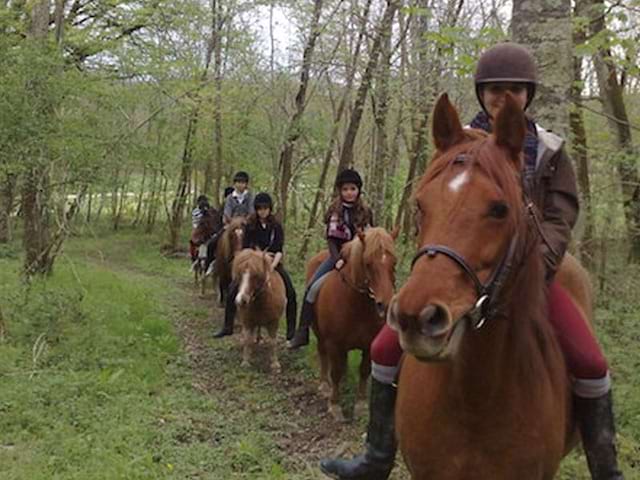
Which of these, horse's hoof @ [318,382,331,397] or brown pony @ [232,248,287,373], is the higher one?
brown pony @ [232,248,287,373]

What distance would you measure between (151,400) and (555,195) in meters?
4.94

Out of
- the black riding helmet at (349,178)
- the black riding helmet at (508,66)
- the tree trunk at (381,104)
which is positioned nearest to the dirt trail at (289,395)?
the black riding helmet at (349,178)

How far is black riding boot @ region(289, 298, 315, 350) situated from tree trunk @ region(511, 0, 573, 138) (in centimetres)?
340

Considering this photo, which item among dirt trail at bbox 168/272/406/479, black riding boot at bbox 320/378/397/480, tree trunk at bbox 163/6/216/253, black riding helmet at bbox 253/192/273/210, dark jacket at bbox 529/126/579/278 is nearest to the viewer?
dark jacket at bbox 529/126/579/278

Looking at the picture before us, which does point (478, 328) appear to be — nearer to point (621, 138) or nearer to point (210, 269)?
point (621, 138)

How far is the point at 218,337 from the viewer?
31.3 feet

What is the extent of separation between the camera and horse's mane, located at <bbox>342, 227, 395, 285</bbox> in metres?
6.40

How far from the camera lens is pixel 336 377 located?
275 inches

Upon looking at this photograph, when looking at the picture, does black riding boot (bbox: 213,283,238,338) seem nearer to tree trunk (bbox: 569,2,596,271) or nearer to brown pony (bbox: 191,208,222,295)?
tree trunk (bbox: 569,2,596,271)

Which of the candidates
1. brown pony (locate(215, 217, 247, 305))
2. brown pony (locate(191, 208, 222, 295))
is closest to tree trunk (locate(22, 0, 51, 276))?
brown pony (locate(215, 217, 247, 305))

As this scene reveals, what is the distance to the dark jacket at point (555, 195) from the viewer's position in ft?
9.17

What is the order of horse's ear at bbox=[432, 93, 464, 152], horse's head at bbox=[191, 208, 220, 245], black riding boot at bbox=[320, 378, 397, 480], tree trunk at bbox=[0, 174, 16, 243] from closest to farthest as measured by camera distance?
1. horse's ear at bbox=[432, 93, 464, 152]
2. black riding boot at bbox=[320, 378, 397, 480]
3. tree trunk at bbox=[0, 174, 16, 243]
4. horse's head at bbox=[191, 208, 220, 245]

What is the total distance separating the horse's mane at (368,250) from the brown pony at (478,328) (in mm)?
3301

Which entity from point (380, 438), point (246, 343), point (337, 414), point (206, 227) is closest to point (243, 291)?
point (246, 343)
